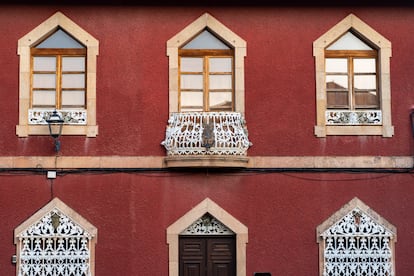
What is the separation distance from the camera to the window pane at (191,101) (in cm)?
1377

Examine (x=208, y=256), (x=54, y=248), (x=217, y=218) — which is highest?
(x=217, y=218)

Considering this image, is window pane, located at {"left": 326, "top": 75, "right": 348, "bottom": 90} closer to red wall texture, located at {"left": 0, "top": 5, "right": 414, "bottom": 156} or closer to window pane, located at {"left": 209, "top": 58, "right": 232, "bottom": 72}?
red wall texture, located at {"left": 0, "top": 5, "right": 414, "bottom": 156}

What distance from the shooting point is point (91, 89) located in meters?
13.6

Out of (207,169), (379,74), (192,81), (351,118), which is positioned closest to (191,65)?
(192,81)

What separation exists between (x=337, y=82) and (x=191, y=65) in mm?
2544

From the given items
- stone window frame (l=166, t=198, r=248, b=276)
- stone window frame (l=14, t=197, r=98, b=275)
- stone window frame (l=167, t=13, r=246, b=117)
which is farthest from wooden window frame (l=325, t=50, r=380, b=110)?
stone window frame (l=14, t=197, r=98, b=275)

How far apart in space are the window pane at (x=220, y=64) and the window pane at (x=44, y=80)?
272 cm

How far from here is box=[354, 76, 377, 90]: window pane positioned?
14.0 metres

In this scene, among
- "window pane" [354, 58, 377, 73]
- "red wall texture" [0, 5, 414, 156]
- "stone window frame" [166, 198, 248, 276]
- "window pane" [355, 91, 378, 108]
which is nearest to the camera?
"stone window frame" [166, 198, 248, 276]

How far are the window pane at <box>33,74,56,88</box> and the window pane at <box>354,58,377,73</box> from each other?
523 cm

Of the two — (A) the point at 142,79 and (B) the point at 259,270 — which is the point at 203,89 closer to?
(A) the point at 142,79

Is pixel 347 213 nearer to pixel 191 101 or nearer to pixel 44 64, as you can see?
pixel 191 101

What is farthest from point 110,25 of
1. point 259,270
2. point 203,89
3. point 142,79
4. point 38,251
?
point 259,270

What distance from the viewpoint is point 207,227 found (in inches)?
533
